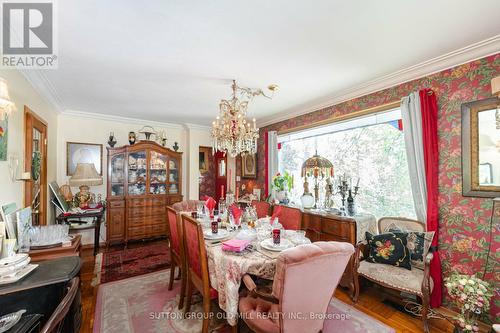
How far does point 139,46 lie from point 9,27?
2.89ft

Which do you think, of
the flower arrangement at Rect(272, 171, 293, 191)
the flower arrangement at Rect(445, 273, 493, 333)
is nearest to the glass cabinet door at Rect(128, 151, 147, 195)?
the flower arrangement at Rect(272, 171, 293, 191)

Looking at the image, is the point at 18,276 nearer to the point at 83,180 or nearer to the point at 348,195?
the point at 83,180

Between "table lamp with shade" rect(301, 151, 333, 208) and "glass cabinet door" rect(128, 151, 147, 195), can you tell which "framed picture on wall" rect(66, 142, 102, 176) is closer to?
"glass cabinet door" rect(128, 151, 147, 195)

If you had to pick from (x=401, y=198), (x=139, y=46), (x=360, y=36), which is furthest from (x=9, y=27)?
(x=401, y=198)

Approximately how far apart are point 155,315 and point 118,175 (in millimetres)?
3039

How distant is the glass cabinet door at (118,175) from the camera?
426cm

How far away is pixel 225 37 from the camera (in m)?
1.78

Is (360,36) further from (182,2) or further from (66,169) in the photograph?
(66,169)

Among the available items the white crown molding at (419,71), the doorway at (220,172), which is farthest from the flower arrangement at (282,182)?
the doorway at (220,172)

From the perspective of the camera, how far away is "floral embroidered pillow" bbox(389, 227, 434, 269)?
2.17 metres

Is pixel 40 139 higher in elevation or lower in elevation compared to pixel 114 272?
higher

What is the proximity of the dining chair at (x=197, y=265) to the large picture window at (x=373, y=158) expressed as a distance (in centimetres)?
230

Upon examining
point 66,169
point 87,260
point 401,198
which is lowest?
point 87,260

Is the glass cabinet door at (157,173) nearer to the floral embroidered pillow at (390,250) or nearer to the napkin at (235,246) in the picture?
the napkin at (235,246)
